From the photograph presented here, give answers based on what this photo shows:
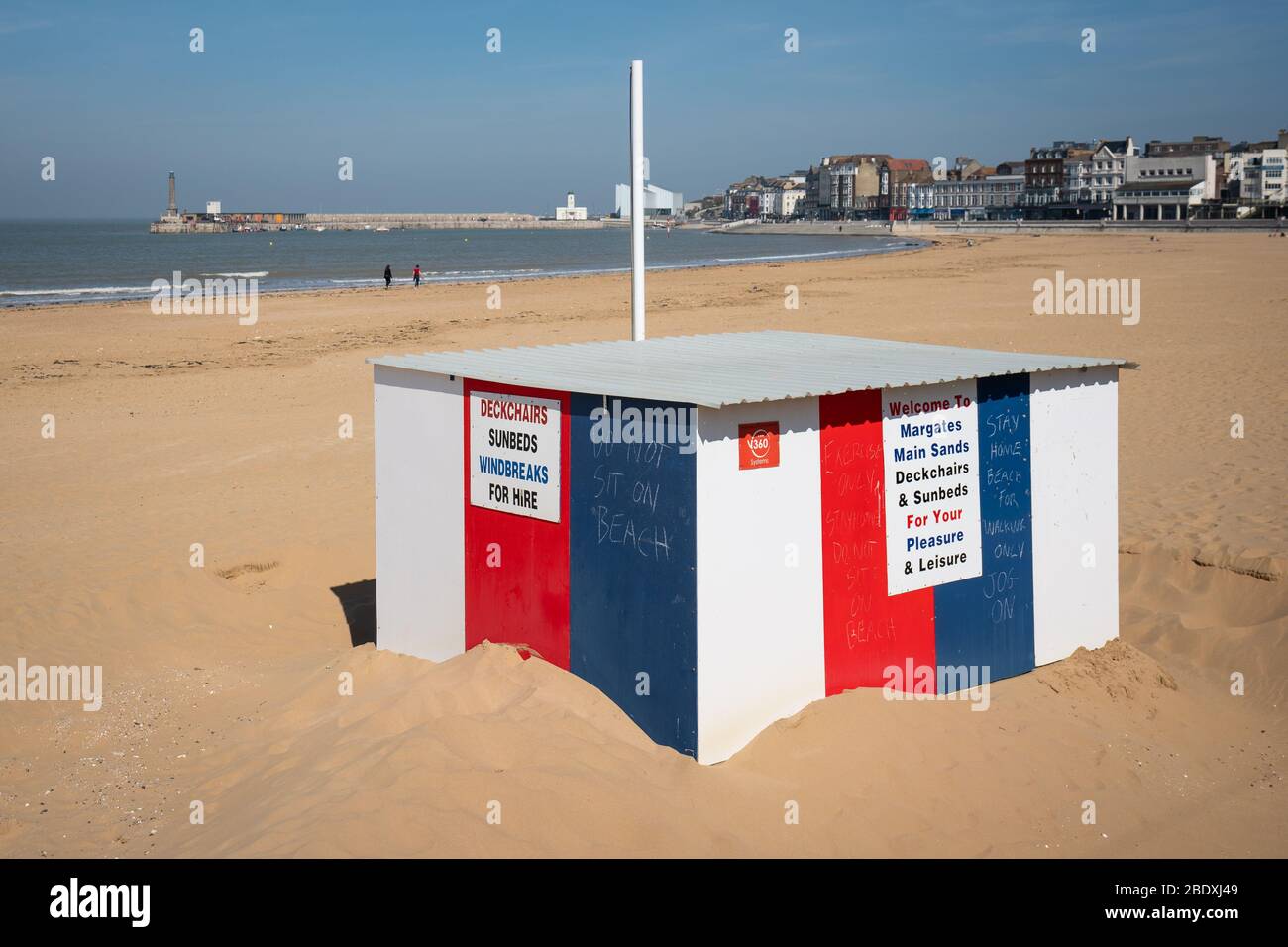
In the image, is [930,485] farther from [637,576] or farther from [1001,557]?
[637,576]

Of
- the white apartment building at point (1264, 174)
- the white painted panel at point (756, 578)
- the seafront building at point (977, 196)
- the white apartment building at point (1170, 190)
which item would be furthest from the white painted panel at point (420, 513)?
the seafront building at point (977, 196)

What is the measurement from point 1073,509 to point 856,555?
75.4 inches

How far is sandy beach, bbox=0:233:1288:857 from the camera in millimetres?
5523

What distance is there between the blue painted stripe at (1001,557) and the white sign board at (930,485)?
97 millimetres

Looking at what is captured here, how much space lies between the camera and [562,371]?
23.6 feet

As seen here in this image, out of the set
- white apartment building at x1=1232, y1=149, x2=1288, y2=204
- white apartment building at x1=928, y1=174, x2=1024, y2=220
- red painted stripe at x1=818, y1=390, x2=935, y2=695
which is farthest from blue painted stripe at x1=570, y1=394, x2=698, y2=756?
white apartment building at x1=928, y1=174, x2=1024, y2=220

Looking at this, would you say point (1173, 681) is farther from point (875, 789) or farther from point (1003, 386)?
point (875, 789)

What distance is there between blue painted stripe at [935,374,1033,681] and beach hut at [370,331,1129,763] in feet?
0.05

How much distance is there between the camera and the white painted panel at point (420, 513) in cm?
733

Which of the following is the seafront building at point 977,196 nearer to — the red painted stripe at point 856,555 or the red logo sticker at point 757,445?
the red painted stripe at point 856,555

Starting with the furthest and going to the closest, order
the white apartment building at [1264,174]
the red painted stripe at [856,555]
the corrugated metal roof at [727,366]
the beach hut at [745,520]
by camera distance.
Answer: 1. the white apartment building at [1264,174]
2. the red painted stripe at [856,555]
3. the corrugated metal roof at [727,366]
4. the beach hut at [745,520]

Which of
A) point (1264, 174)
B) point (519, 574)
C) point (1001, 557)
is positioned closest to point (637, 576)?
point (519, 574)

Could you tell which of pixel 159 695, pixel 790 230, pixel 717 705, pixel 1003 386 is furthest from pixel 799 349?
pixel 790 230

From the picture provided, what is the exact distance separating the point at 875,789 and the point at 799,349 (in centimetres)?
371
